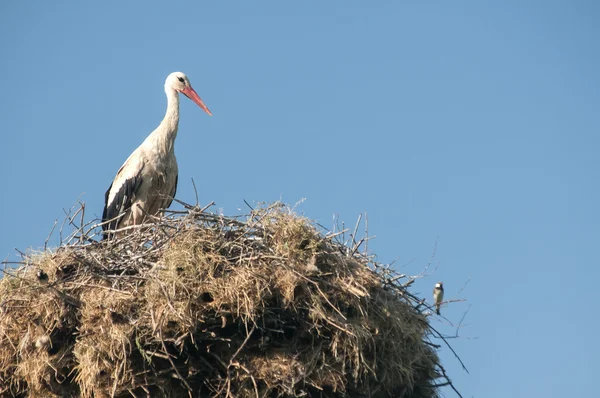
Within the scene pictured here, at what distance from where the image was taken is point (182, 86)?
9258 mm

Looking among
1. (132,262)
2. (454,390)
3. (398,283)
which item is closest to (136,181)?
(132,262)

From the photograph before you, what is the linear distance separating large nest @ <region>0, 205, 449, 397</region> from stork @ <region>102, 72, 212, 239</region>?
84.0 inches

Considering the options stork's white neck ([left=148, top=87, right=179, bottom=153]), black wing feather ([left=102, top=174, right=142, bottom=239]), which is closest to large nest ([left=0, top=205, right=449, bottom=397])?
black wing feather ([left=102, top=174, right=142, bottom=239])

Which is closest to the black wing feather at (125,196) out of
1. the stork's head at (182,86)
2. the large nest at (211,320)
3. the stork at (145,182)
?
the stork at (145,182)

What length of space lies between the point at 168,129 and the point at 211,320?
343 centimetres

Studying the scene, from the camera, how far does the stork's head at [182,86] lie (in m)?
9.22

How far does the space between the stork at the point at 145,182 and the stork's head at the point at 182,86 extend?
55 centimetres

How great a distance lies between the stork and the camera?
8359 mm

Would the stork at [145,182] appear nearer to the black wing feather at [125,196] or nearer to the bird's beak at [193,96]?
the black wing feather at [125,196]

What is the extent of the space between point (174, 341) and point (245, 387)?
485 mm

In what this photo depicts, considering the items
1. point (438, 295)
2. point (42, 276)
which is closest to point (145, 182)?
point (42, 276)

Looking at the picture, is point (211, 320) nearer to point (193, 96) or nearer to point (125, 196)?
point (125, 196)

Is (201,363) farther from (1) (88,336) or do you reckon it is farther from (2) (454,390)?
(2) (454,390)

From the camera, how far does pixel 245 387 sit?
552 cm
